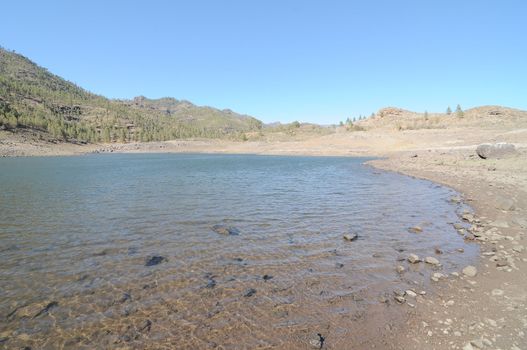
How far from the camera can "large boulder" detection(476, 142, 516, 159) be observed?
29.5 metres

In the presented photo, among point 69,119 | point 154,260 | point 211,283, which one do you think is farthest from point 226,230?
point 69,119

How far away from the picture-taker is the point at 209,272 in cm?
827

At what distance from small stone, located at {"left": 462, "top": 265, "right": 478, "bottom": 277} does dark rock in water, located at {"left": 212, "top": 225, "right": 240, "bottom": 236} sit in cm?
740

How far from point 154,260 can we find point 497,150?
34953 millimetres

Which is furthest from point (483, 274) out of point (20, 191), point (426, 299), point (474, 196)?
point (20, 191)

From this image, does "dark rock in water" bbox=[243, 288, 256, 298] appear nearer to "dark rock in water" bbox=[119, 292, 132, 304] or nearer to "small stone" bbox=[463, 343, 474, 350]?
"dark rock in water" bbox=[119, 292, 132, 304]

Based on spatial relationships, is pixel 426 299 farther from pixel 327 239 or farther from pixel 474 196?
pixel 474 196

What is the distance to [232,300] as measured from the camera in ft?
22.6

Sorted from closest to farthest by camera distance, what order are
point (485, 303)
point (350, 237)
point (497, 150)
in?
1. point (485, 303)
2. point (350, 237)
3. point (497, 150)

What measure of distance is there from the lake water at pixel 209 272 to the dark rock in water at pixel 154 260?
0.09 m

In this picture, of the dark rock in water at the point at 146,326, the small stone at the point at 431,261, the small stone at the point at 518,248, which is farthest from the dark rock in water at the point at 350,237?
the dark rock in water at the point at 146,326

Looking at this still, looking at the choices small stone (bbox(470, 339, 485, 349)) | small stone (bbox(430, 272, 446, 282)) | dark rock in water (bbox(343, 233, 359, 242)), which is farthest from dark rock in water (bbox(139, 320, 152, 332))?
dark rock in water (bbox(343, 233, 359, 242))

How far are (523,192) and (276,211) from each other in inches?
552

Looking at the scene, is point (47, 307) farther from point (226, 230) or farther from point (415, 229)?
point (415, 229)
